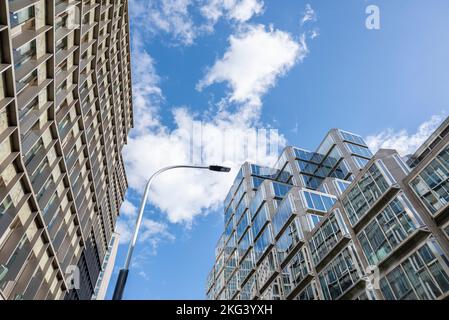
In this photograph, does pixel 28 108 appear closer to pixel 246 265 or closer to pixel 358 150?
pixel 246 265

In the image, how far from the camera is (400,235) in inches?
677

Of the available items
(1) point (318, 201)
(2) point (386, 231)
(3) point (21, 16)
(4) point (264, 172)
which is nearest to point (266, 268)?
(1) point (318, 201)

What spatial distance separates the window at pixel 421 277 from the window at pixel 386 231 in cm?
116

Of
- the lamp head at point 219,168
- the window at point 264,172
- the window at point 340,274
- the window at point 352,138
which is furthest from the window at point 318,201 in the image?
the window at point 352,138

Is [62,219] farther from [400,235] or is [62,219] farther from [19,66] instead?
[400,235]

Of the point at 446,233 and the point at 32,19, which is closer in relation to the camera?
the point at 446,233

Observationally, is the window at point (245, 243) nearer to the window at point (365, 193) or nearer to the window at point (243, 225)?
the window at point (243, 225)

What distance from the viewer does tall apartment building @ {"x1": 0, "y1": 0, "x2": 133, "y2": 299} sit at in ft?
54.3

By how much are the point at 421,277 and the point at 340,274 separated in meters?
6.57

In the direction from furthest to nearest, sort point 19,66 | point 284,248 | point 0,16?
point 284,248, point 19,66, point 0,16

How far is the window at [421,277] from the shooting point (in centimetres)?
1446

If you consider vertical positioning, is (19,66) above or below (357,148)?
below
